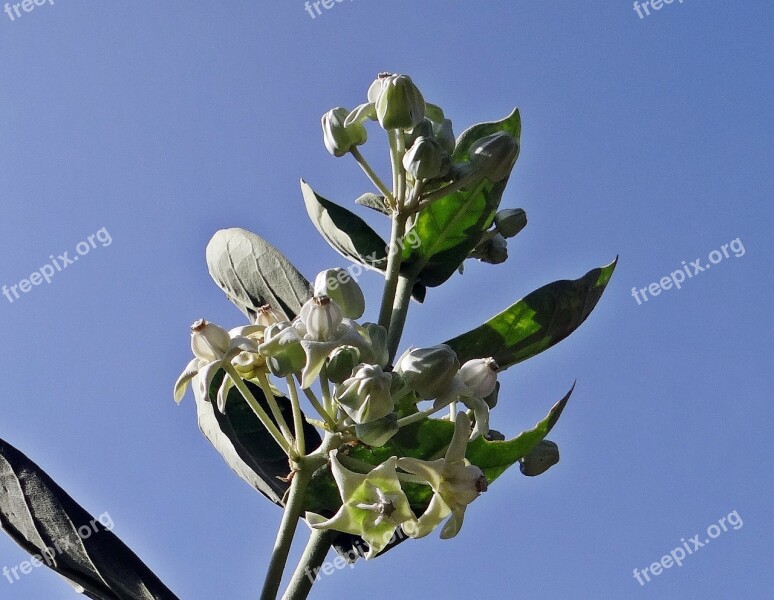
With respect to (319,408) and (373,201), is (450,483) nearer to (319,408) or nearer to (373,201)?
(319,408)

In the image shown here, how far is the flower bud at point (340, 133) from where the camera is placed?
109 inches

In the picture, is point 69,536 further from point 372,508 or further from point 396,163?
point 396,163

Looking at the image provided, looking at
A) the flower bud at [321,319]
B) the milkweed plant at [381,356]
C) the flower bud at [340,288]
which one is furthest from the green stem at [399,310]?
the flower bud at [321,319]

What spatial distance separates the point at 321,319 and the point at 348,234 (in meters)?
0.71

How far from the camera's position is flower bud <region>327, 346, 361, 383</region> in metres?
2.21

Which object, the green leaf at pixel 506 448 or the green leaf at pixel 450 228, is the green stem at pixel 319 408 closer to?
the green leaf at pixel 506 448

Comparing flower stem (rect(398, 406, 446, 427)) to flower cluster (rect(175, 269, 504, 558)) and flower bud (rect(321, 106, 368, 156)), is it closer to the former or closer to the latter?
flower cluster (rect(175, 269, 504, 558))

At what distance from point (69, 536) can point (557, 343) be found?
144 cm

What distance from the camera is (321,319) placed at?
226 cm

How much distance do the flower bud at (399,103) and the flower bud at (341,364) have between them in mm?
733

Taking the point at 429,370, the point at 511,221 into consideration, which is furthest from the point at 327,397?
the point at 511,221

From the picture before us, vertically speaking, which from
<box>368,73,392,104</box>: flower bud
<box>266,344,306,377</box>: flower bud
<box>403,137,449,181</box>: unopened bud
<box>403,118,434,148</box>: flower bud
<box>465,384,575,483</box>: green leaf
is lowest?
<box>465,384,575,483</box>: green leaf

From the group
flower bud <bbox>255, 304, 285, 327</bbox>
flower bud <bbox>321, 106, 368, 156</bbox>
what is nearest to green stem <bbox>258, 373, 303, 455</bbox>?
flower bud <bbox>255, 304, 285, 327</bbox>

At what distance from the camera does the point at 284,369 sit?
7.35ft
